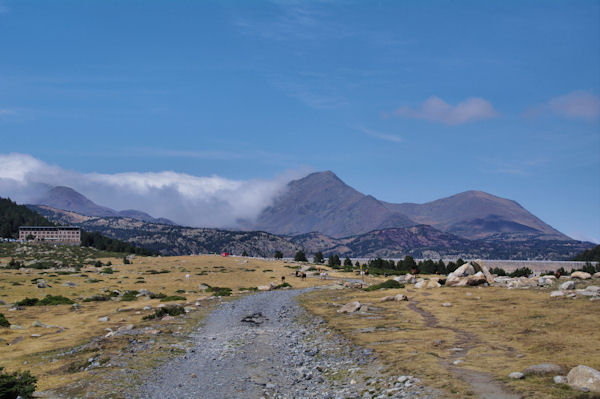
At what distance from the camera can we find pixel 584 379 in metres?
14.5

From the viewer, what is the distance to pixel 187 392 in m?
18.3

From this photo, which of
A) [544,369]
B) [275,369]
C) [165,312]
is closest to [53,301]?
[165,312]

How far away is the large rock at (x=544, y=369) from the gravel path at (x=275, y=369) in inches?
161

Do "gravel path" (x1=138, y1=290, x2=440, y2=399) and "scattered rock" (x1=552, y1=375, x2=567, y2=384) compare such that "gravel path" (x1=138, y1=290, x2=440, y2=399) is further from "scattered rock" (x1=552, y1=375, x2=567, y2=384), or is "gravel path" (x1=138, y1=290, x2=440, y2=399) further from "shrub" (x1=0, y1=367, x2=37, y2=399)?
"shrub" (x1=0, y1=367, x2=37, y2=399)

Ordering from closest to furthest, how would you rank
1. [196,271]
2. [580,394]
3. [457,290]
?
[580,394] → [457,290] → [196,271]

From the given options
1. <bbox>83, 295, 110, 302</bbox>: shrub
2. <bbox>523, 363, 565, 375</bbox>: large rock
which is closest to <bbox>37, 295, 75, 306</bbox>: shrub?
<bbox>83, 295, 110, 302</bbox>: shrub

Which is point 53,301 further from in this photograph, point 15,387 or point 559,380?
point 559,380

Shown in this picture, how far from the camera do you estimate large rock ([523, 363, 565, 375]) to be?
16500 millimetres

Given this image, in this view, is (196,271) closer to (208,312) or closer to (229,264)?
(229,264)

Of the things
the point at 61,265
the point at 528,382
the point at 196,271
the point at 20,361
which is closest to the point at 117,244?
the point at 61,265

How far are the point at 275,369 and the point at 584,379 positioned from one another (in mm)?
12837

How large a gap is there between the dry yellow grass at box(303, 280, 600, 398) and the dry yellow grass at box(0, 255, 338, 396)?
13.5 meters

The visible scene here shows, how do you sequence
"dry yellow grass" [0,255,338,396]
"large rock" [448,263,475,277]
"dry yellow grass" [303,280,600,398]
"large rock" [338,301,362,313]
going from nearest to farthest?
"dry yellow grass" [303,280,600,398] → "dry yellow grass" [0,255,338,396] → "large rock" [338,301,362,313] → "large rock" [448,263,475,277]

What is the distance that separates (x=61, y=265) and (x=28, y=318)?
7663cm
